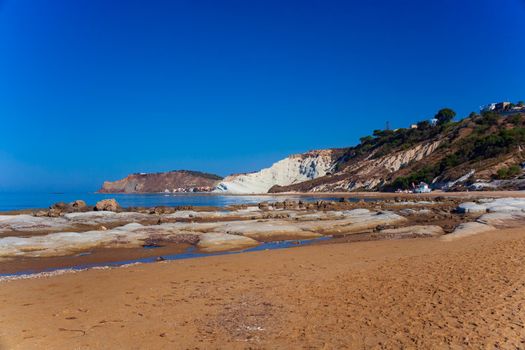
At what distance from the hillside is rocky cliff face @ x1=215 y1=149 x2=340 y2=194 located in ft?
25.6

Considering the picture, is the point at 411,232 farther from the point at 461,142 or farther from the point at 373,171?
the point at 373,171

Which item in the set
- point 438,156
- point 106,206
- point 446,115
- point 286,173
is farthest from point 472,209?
point 286,173

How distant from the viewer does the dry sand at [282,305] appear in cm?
567

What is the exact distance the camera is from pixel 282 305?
732cm

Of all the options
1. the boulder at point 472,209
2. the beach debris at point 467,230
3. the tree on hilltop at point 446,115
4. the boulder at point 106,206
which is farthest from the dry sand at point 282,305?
the tree on hilltop at point 446,115

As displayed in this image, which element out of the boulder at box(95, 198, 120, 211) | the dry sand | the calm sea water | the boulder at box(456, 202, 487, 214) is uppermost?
Result: the calm sea water

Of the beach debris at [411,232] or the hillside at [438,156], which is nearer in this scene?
the beach debris at [411,232]

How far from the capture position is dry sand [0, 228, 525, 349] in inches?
223

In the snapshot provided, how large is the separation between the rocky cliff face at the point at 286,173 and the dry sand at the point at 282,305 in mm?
104251

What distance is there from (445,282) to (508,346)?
3333 mm

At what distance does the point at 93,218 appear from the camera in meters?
27.0

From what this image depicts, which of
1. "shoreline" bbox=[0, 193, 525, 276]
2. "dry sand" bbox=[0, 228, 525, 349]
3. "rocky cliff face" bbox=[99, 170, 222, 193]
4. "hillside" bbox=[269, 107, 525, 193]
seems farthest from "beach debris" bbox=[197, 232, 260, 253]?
"rocky cliff face" bbox=[99, 170, 222, 193]

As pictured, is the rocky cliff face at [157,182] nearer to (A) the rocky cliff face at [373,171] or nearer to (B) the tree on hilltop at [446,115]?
(A) the rocky cliff face at [373,171]

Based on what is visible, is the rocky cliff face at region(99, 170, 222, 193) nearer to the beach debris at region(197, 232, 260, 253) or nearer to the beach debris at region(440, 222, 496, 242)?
the beach debris at region(197, 232, 260, 253)
